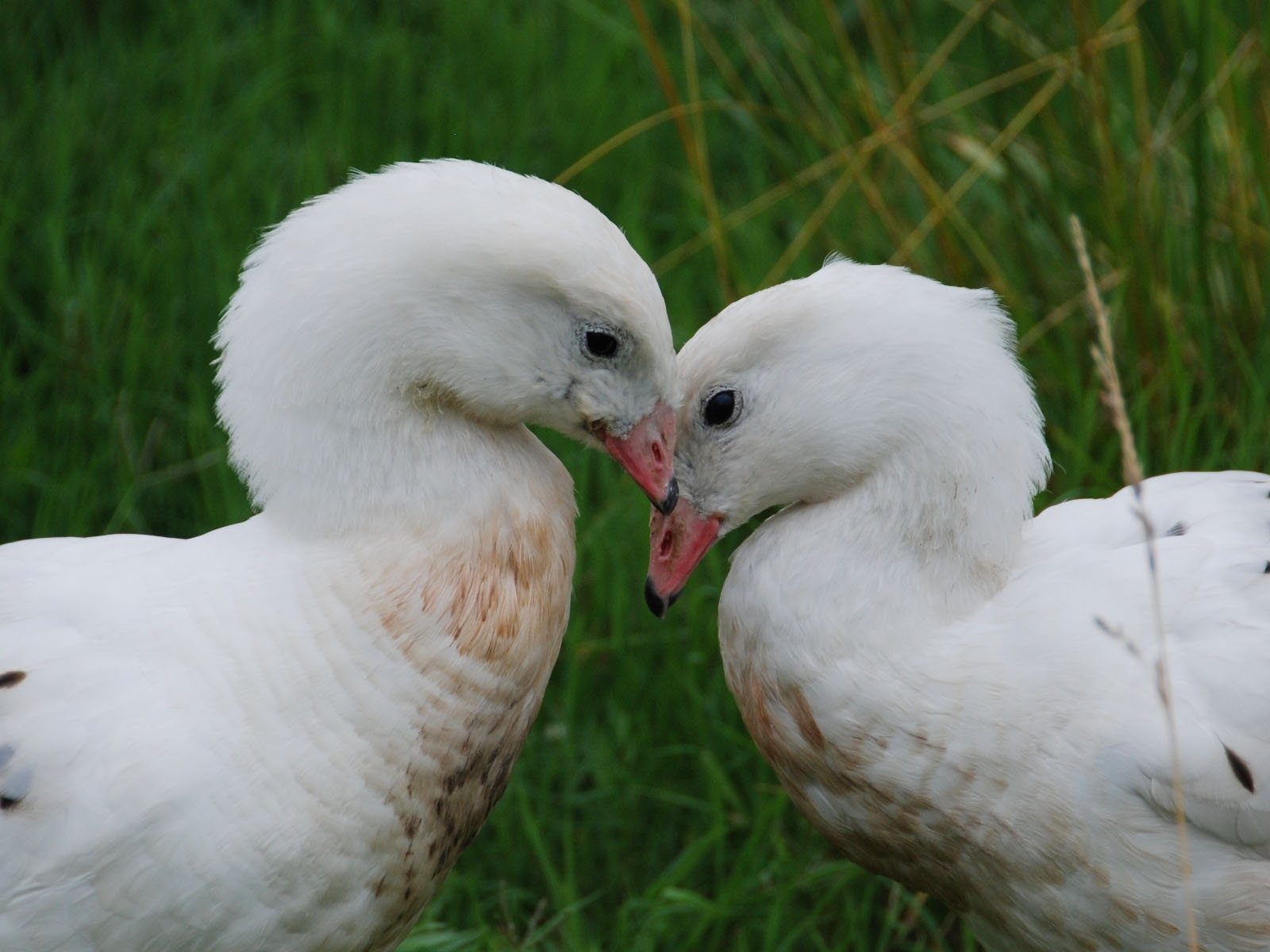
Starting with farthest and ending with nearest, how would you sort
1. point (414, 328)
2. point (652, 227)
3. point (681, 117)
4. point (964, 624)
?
point (652, 227) → point (681, 117) → point (964, 624) → point (414, 328)

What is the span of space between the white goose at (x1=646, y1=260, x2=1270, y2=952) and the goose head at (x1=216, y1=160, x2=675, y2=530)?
298mm

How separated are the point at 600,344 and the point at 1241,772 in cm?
123

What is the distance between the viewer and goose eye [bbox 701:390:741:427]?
288 centimetres

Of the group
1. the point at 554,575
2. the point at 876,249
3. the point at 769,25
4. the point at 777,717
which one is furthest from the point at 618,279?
the point at 769,25

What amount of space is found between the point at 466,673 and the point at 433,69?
12.1 ft

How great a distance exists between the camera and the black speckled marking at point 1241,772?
257cm

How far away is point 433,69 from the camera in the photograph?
5871 millimetres

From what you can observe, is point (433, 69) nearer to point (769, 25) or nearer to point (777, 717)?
point (769, 25)

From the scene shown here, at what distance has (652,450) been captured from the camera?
2.81m

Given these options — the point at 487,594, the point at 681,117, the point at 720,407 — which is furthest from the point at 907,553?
the point at 681,117

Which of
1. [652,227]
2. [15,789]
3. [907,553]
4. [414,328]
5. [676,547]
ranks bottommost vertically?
[652,227]

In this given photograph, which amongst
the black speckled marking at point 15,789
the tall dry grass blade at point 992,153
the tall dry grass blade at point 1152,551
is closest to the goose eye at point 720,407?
the tall dry grass blade at point 1152,551

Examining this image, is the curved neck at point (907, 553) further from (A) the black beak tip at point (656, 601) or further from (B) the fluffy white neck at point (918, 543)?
(A) the black beak tip at point (656, 601)

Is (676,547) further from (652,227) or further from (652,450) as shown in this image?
(652,227)
